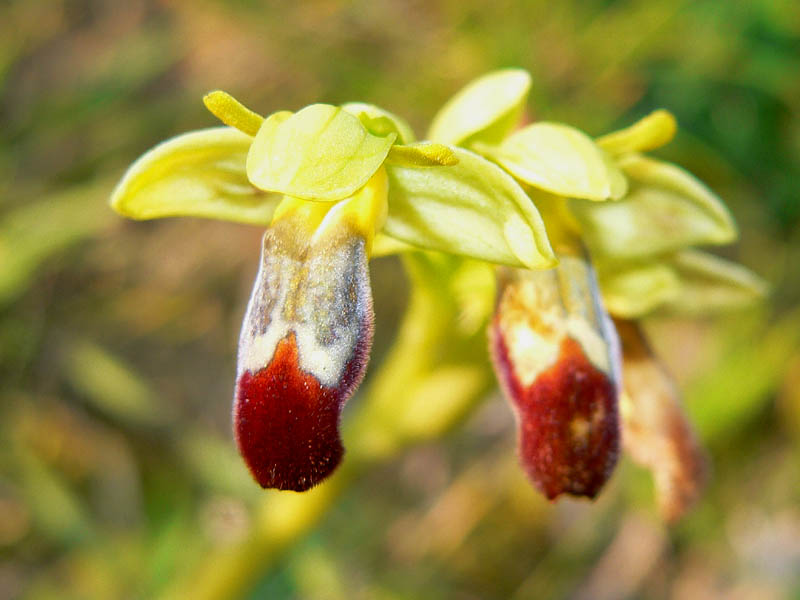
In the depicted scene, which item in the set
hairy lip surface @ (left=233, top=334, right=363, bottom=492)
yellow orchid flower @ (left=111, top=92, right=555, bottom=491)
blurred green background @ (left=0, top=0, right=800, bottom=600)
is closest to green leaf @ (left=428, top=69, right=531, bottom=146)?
yellow orchid flower @ (left=111, top=92, right=555, bottom=491)

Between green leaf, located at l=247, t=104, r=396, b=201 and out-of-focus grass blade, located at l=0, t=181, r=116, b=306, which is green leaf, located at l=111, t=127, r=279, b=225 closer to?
green leaf, located at l=247, t=104, r=396, b=201

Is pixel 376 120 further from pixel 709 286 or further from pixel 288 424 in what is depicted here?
pixel 709 286

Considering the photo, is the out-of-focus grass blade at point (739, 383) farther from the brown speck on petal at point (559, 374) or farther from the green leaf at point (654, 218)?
the brown speck on petal at point (559, 374)

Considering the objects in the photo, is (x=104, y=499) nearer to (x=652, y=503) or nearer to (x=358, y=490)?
(x=358, y=490)

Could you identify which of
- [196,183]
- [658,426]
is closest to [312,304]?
[196,183]

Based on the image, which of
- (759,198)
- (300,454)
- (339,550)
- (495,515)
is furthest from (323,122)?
(759,198)

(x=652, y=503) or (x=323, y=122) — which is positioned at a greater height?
(x=323, y=122)
